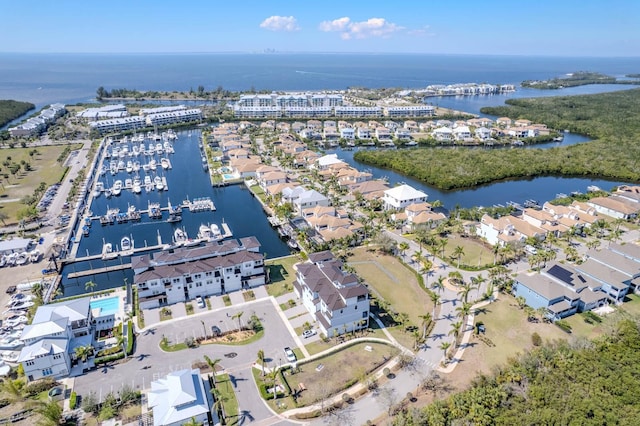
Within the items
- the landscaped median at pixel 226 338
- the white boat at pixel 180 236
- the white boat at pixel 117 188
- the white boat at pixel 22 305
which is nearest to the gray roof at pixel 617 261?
the landscaped median at pixel 226 338

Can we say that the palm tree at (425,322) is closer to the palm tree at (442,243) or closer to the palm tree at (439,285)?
the palm tree at (439,285)

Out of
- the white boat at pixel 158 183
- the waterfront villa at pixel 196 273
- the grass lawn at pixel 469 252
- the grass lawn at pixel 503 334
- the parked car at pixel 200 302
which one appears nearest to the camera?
the grass lawn at pixel 503 334

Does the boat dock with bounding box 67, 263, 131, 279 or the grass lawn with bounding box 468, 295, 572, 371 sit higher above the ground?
the boat dock with bounding box 67, 263, 131, 279

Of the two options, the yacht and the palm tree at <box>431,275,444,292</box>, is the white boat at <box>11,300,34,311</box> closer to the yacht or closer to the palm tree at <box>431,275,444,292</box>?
the yacht

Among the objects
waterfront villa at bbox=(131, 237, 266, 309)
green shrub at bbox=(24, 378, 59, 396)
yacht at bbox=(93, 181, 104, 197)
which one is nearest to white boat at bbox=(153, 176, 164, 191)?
yacht at bbox=(93, 181, 104, 197)

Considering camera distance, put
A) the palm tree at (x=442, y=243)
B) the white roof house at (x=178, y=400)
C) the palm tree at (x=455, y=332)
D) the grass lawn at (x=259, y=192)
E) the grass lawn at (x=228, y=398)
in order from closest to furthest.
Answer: the white roof house at (x=178, y=400) < the grass lawn at (x=228, y=398) < the palm tree at (x=455, y=332) < the palm tree at (x=442, y=243) < the grass lawn at (x=259, y=192)

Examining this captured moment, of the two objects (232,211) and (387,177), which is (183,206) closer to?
(232,211)
